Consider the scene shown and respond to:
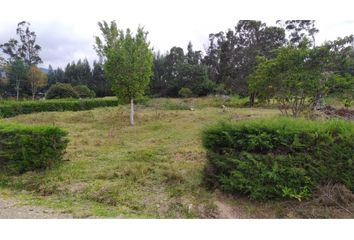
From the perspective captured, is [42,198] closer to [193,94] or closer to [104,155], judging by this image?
[104,155]

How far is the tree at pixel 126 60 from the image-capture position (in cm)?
1140

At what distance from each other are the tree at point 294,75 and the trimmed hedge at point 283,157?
333cm

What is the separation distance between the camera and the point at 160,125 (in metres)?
10.7

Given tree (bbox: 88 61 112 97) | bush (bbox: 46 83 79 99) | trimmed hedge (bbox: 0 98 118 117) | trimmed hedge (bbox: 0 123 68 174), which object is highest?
tree (bbox: 88 61 112 97)

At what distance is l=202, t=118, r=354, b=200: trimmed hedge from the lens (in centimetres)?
355

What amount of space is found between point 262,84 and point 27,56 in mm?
41888

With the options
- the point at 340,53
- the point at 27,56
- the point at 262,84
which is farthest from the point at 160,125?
the point at 27,56

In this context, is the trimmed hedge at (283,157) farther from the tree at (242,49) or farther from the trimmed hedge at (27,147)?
the tree at (242,49)

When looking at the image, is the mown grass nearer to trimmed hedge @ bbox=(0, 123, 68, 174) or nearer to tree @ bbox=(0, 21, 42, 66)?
trimmed hedge @ bbox=(0, 123, 68, 174)

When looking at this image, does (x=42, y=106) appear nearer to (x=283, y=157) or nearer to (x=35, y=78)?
(x=283, y=157)

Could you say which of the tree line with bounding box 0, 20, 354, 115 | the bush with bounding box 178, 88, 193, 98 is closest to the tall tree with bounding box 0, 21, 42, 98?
the tree line with bounding box 0, 20, 354, 115

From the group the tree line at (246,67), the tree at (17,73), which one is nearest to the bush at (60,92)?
the tree line at (246,67)

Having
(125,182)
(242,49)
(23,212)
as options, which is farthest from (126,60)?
(242,49)

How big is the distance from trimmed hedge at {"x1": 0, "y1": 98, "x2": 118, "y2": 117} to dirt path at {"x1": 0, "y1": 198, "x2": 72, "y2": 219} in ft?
45.8
